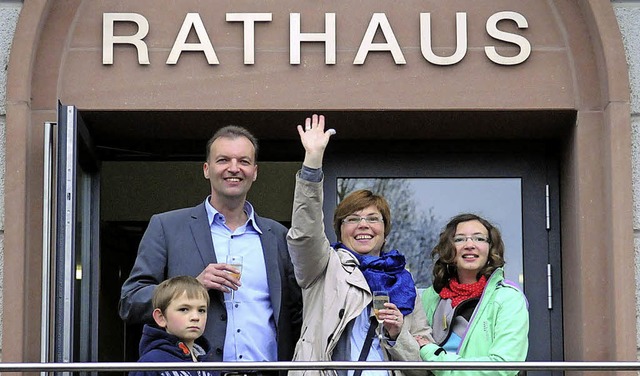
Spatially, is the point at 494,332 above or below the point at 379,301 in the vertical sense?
below

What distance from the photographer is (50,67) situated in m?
7.12

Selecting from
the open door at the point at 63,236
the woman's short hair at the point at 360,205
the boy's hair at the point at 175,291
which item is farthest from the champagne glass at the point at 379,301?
the open door at the point at 63,236

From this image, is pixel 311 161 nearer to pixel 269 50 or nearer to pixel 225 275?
pixel 225 275

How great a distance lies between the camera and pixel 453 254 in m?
6.67

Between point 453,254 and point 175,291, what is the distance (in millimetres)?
1296

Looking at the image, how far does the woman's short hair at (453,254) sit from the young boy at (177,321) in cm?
114

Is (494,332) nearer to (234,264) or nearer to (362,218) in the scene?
(362,218)

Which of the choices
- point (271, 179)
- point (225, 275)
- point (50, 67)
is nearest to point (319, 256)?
point (225, 275)

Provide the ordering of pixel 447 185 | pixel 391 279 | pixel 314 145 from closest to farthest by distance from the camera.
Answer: pixel 314 145, pixel 391 279, pixel 447 185

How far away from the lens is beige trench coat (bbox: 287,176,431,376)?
6.13m

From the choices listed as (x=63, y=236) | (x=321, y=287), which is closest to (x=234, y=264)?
(x=321, y=287)

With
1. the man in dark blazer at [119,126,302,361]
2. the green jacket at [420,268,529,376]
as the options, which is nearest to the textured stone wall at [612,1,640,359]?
the green jacket at [420,268,529,376]

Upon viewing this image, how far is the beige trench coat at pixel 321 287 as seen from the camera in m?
6.13

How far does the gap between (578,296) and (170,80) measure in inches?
86.9
